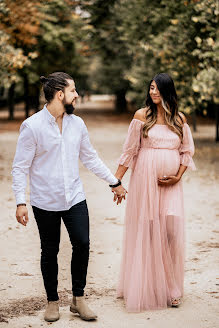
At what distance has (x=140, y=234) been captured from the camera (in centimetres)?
509

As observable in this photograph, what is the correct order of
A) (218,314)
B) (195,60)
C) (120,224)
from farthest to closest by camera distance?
(195,60) < (120,224) < (218,314)

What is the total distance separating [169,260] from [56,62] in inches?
1216

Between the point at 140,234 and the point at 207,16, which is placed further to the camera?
the point at 207,16

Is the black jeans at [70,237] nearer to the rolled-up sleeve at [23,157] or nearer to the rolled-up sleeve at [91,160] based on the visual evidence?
the rolled-up sleeve at [23,157]

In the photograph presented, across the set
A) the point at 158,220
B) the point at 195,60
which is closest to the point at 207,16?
the point at 195,60

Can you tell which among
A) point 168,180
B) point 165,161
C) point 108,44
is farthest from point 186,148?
point 108,44

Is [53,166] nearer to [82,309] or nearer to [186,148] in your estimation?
[82,309]

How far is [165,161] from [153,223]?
1.76 feet

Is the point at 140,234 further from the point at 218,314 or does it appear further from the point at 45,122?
the point at 45,122

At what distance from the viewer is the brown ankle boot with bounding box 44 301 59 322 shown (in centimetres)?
471

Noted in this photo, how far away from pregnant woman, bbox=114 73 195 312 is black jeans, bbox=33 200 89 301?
54 centimetres

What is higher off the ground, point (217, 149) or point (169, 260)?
point (169, 260)

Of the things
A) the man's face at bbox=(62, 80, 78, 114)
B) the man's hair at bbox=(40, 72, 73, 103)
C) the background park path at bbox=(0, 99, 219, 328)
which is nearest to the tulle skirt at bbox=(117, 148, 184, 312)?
the background park path at bbox=(0, 99, 219, 328)

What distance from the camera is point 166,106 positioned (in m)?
5.09
